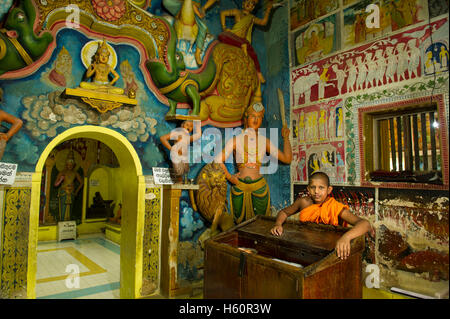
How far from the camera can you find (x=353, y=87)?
4.32 metres

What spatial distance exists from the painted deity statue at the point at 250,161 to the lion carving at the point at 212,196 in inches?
12.6

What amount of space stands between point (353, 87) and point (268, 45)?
2.35 m

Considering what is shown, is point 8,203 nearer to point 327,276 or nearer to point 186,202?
point 186,202

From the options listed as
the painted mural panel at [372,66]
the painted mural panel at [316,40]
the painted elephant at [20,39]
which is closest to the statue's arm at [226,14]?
the painted mural panel at [316,40]

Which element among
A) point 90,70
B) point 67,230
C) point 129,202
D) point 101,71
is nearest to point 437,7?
point 101,71

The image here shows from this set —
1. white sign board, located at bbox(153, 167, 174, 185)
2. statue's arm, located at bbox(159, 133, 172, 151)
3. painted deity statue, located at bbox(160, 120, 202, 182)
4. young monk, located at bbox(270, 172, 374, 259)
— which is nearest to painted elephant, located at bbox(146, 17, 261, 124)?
painted deity statue, located at bbox(160, 120, 202, 182)

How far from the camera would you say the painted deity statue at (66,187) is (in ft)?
35.0

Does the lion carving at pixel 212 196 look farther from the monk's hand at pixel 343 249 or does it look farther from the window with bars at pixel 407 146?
the monk's hand at pixel 343 249

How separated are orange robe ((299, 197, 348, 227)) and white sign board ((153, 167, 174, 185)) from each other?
7.19ft

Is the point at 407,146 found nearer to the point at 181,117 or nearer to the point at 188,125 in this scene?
the point at 188,125

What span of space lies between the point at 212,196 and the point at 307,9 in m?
3.77

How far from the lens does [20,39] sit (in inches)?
141

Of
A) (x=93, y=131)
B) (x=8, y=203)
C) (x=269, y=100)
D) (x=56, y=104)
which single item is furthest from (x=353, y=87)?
(x=8, y=203)

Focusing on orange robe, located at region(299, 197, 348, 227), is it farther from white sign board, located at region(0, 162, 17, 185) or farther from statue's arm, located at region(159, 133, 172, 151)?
white sign board, located at region(0, 162, 17, 185)
